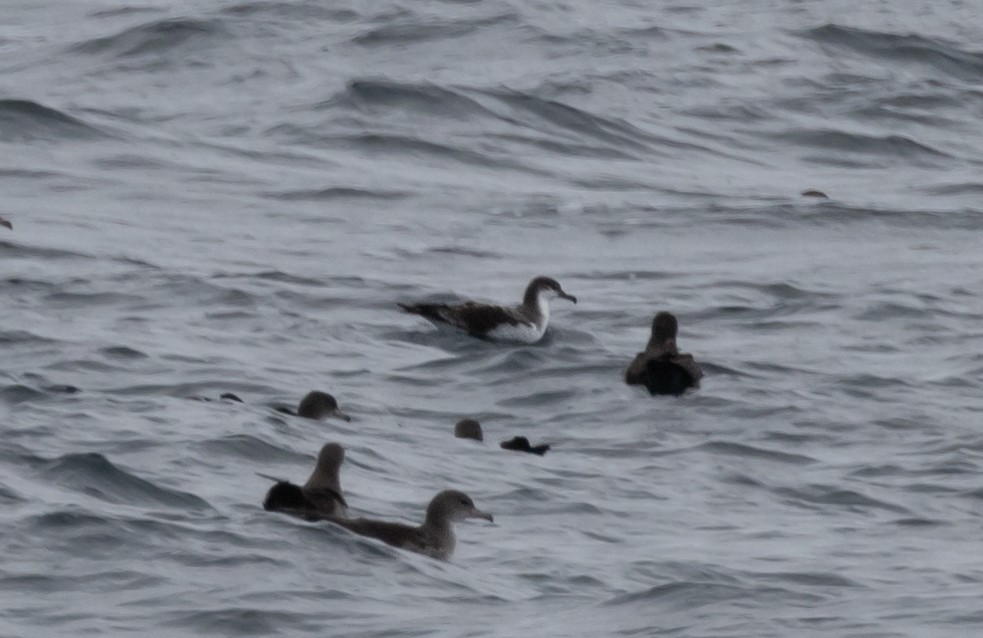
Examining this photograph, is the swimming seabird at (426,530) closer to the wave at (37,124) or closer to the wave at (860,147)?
the wave at (37,124)

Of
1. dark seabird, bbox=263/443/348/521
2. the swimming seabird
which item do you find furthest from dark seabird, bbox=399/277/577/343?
the swimming seabird

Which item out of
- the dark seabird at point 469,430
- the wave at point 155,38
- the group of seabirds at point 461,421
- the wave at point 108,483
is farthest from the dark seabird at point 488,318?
the wave at point 155,38

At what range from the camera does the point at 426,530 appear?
419 inches

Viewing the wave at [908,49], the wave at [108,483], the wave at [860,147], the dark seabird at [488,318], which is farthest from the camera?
the wave at [908,49]

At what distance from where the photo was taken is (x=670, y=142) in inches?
977

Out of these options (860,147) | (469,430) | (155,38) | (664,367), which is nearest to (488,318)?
(664,367)

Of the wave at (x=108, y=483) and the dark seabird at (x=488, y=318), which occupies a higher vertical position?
the wave at (x=108, y=483)

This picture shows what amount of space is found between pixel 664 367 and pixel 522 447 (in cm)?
189

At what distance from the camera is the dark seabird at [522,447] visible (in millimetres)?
13258

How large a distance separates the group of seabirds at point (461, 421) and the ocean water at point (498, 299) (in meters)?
0.13

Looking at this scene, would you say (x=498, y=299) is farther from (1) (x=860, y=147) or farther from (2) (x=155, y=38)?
(2) (x=155, y=38)

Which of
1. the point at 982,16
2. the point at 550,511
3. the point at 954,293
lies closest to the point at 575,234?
the point at 954,293

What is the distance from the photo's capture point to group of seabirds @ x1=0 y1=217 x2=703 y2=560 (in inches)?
417

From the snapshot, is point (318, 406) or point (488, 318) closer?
point (318, 406)
